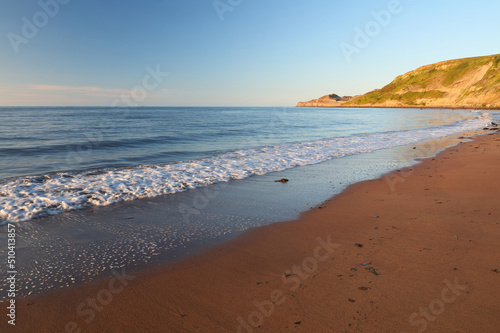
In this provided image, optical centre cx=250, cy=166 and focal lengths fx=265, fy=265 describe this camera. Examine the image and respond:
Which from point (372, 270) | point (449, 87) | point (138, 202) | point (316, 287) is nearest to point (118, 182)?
point (138, 202)

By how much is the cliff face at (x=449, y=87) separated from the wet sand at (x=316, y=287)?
315 ft

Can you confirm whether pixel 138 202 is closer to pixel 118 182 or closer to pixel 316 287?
pixel 118 182

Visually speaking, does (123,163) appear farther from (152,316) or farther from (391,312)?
(391,312)

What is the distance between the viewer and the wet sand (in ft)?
9.70

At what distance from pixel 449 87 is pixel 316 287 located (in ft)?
473

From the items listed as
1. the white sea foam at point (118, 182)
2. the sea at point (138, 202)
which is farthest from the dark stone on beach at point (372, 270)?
the white sea foam at point (118, 182)

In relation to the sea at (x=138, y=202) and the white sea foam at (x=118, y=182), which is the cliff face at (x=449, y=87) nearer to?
the sea at (x=138, y=202)

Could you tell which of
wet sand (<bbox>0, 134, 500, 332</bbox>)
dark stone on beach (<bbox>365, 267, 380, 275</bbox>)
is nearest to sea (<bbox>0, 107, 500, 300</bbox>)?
wet sand (<bbox>0, 134, 500, 332</bbox>)

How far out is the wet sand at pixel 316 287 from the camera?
2.96 m

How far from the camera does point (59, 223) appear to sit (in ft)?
19.9

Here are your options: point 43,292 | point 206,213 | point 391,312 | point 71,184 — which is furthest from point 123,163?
point 391,312

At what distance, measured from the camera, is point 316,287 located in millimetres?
3551

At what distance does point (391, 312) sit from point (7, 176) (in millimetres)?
13257

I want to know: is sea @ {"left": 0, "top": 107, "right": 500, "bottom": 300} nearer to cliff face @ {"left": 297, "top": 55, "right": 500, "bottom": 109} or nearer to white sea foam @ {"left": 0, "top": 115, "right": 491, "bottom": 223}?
white sea foam @ {"left": 0, "top": 115, "right": 491, "bottom": 223}
